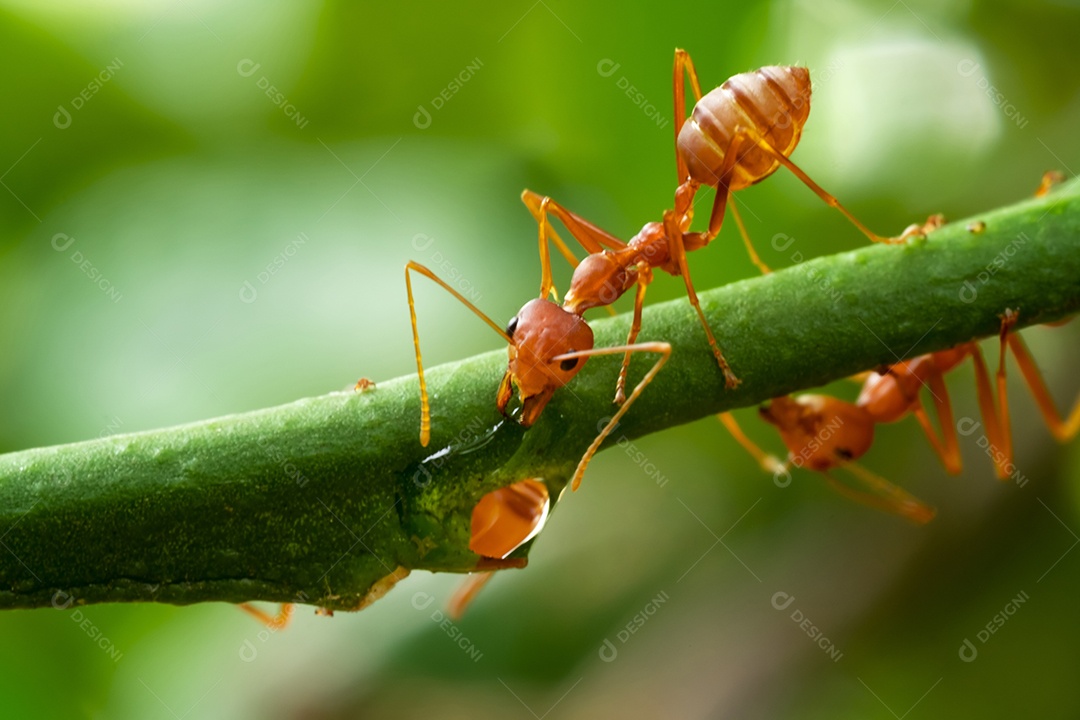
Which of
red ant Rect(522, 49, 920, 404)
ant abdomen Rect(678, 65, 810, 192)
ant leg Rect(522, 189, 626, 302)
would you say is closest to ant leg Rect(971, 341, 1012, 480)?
Result: red ant Rect(522, 49, 920, 404)

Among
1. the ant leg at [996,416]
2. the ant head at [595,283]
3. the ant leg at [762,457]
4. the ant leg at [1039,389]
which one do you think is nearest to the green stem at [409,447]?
the ant leg at [1039,389]

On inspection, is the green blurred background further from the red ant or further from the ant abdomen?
the ant abdomen

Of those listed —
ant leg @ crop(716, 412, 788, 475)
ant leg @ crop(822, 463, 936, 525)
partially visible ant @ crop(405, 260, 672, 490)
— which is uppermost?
partially visible ant @ crop(405, 260, 672, 490)

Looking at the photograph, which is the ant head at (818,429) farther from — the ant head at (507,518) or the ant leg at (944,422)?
the ant head at (507,518)

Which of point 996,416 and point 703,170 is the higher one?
point 703,170

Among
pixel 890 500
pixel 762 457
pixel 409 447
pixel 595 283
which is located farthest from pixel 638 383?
pixel 890 500

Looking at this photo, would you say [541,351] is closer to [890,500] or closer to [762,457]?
[762,457]
